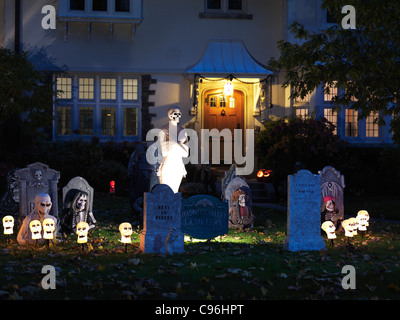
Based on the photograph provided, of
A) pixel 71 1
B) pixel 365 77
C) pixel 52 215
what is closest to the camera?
pixel 52 215

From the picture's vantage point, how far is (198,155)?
1956 cm

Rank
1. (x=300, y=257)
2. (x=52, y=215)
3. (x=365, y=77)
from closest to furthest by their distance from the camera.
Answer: (x=300, y=257) < (x=52, y=215) < (x=365, y=77)

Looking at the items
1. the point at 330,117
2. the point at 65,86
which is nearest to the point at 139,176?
the point at 65,86

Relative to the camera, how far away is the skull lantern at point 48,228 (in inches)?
372

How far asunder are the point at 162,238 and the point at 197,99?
10.5 metres

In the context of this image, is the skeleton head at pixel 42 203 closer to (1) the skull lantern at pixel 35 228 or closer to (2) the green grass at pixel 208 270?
(1) the skull lantern at pixel 35 228

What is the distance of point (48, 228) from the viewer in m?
9.46

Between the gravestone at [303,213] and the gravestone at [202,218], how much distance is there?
133 cm

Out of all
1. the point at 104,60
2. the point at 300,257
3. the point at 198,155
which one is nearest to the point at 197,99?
the point at 198,155

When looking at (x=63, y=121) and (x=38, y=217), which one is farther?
(x=63, y=121)

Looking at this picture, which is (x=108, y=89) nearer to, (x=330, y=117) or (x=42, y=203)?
(x=330, y=117)

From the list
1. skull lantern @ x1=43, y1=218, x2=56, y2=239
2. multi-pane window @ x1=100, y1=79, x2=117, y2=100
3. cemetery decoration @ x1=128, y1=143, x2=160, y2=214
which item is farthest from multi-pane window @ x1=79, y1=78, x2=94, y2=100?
skull lantern @ x1=43, y1=218, x2=56, y2=239

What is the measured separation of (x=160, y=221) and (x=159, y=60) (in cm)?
1111

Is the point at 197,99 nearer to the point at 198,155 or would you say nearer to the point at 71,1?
the point at 198,155
